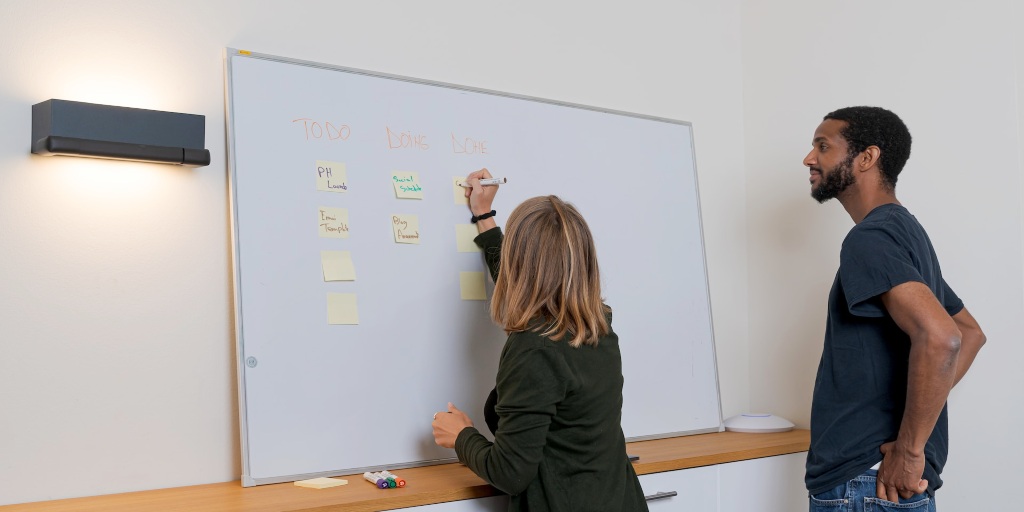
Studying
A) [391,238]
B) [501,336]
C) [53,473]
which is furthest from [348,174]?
[53,473]

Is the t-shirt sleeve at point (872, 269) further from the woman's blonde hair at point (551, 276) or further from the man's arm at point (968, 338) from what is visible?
the woman's blonde hair at point (551, 276)

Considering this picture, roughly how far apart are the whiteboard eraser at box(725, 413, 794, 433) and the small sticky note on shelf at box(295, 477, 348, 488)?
4.62 feet

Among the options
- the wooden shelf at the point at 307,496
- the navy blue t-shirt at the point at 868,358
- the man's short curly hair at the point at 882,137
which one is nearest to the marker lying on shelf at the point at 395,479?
the wooden shelf at the point at 307,496

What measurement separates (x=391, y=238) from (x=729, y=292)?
139 centimetres

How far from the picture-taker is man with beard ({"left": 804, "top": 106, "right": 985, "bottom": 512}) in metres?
1.83

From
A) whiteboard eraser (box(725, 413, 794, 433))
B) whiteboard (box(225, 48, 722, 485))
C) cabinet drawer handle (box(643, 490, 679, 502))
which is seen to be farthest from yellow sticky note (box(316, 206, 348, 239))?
whiteboard eraser (box(725, 413, 794, 433))

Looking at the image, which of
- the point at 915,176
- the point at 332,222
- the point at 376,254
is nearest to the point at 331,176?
the point at 332,222

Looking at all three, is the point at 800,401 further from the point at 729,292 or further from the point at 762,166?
the point at 762,166

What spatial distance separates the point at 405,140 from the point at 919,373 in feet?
4.42

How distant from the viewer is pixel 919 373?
5.97 ft

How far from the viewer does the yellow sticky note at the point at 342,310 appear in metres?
2.13

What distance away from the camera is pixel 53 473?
→ 1875mm

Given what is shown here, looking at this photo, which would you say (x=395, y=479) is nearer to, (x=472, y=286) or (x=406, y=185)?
(x=472, y=286)

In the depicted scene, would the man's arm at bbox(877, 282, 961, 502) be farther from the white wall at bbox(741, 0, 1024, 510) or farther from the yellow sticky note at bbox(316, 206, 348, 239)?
the yellow sticky note at bbox(316, 206, 348, 239)
